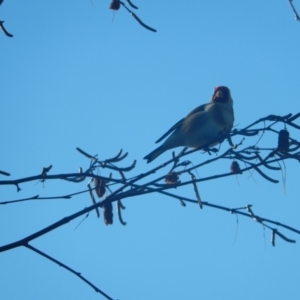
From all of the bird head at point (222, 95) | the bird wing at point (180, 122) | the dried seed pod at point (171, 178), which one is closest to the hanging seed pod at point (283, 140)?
the dried seed pod at point (171, 178)

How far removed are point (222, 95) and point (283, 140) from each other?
3.29 meters

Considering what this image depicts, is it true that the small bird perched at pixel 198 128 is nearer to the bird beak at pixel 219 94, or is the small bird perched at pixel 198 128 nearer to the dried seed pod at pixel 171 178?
the bird beak at pixel 219 94

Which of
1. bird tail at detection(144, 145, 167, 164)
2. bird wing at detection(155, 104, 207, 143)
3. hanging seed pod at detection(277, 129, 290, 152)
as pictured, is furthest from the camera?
bird wing at detection(155, 104, 207, 143)

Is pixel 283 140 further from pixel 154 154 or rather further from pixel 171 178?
pixel 154 154

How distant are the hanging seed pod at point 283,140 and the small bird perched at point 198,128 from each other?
2.45 m

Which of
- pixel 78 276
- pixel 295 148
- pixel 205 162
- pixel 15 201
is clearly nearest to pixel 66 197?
pixel 15 201

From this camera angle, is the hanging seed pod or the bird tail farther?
the bird tail

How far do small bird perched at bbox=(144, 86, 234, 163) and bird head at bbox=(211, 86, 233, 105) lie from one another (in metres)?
0.30

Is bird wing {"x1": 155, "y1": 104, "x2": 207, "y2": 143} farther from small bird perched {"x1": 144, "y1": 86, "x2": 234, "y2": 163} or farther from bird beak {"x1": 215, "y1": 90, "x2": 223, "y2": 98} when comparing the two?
bird beak {"x1": 215, "y1": 90, "x2": 223, "y2": 98}

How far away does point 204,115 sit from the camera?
17.2 ft

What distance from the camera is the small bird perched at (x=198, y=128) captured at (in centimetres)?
507

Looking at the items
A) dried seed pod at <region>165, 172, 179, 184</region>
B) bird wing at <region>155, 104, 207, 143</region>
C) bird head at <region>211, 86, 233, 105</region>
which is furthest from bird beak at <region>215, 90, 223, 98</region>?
dried seed pod at <region>165, 172, 179, 184</region>

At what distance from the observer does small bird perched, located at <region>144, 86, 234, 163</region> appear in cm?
507

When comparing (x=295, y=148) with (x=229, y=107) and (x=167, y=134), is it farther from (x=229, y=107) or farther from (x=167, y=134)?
(x=229, y=107)
